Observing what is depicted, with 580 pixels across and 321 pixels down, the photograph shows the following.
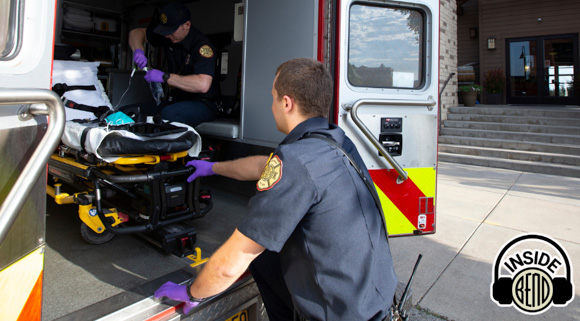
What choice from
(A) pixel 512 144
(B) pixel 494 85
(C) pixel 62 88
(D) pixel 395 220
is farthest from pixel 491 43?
(C) pixel 62 88

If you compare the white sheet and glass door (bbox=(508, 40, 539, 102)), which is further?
glass door (bbox=(508, 40, 539, 102))

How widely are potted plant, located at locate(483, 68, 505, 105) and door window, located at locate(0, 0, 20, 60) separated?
13.2 meters

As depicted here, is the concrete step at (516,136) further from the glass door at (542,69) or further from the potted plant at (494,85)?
the glass door at (542,69)

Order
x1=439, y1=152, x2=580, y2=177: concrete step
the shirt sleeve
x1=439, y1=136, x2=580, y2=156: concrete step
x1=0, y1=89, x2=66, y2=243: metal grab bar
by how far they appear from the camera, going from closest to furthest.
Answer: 1. x1=0, y1=89, x2=66, y2=243: metal grab bar
2. the shirt sleeve
3. x1=439, y1=152, x2=580, y2=177: concrete step
4. x1=439, y1=136, x2=580, y2=156: concrete step

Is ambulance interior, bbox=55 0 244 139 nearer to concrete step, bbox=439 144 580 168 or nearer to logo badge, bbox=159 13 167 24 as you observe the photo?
logo badge, bbox=159 13 167 24

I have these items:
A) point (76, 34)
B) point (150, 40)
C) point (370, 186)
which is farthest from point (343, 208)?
point (76, 34)

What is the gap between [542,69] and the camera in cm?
1232

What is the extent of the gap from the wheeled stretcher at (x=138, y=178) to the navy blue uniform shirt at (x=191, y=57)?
0.97 metres

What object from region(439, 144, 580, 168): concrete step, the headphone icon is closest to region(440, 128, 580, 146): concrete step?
region(439, 144, 580, 168): concrete step

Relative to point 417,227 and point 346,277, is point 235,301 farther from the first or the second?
point 417,227

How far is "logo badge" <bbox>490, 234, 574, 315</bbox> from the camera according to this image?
284 centimetres

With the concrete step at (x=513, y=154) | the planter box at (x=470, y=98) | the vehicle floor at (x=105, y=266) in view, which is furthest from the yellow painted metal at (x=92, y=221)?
the planter box at (x=470, y=98)

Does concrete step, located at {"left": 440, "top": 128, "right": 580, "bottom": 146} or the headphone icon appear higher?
concrete step, located at {"left": 440, "top": 128, "right": 580, "bottom": 146}

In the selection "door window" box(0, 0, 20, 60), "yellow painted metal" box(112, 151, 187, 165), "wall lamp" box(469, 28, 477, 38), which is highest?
"wall lamp" box(469, 28, 477, 38)
